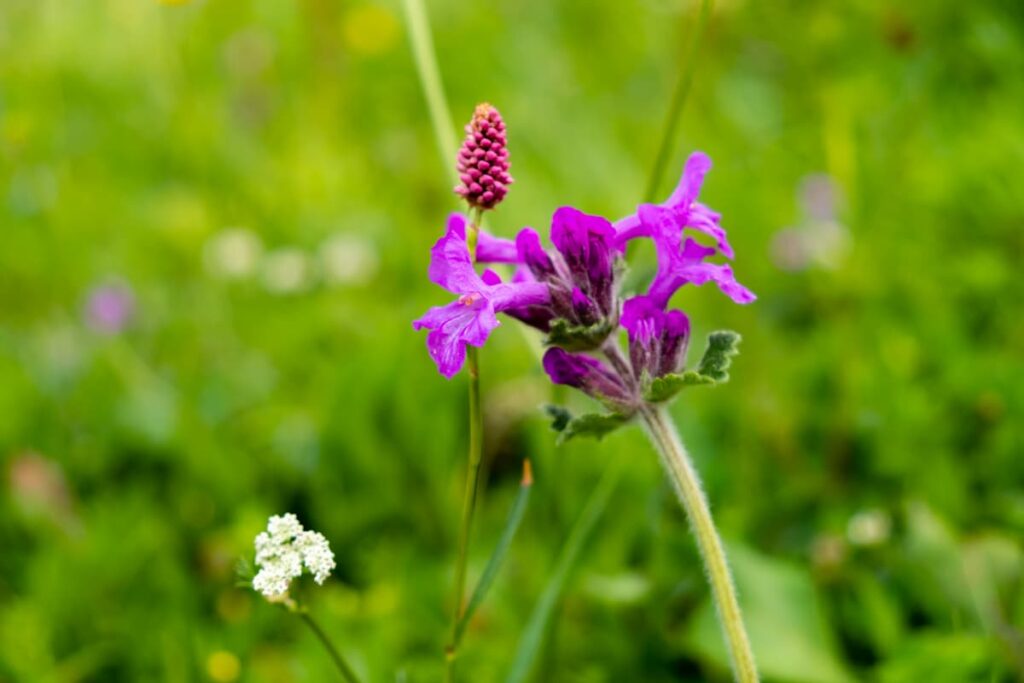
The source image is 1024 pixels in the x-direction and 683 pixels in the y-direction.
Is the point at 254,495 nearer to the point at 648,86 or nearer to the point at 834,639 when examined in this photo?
the point at 834,639

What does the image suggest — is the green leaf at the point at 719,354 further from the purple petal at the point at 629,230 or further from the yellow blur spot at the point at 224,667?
the yellow blur spot at the point at 224,667

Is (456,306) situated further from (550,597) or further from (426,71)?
(426,71)

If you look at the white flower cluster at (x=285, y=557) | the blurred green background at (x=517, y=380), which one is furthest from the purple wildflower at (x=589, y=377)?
the blurred green background at (x=517, y=380)

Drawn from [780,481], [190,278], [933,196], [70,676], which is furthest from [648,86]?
[70,676]

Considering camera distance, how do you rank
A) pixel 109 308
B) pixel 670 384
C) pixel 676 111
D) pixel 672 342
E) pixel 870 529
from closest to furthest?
pixel 670 384 → pixel 672 342 → pixel 676 111 → pixel 870 529 → pixel 109 308

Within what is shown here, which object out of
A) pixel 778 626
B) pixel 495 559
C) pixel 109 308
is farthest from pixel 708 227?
pixel 109 308

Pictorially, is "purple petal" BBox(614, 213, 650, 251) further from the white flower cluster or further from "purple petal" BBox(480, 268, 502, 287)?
the white flower cluster

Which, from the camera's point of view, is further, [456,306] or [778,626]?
[778,626]
